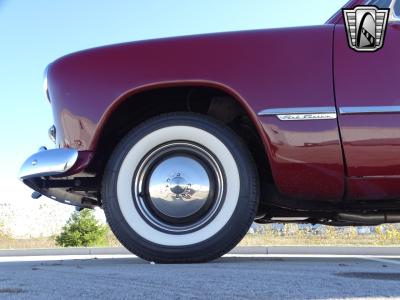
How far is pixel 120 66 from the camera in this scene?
2631mm

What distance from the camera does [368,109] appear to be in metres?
2.39

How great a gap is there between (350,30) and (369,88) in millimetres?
384

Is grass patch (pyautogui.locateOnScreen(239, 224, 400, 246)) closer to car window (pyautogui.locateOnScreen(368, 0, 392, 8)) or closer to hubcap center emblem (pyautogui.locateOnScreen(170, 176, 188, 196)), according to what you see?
car window (pyautogui.locateOnScreen(368, 0, 392, 8))

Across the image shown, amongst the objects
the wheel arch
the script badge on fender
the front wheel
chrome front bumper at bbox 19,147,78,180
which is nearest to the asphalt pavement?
the front wheel

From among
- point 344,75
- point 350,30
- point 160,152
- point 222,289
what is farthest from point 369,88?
point 222,289

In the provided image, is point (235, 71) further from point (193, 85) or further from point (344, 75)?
point (344, 75)

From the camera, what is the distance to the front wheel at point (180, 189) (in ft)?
7.93

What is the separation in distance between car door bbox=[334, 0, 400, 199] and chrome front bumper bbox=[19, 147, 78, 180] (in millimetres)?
1435

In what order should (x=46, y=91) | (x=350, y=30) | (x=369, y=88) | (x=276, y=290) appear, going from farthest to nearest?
1. (x=46, y=91)
2. (x=350, y=30)
3. (x=369, y=88)
4. (x=276, y=290)

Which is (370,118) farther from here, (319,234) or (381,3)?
(319,234)

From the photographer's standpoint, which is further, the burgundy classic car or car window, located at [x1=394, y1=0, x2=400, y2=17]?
car window, located at [x1=394, y1=0, x2=400, y2=17]

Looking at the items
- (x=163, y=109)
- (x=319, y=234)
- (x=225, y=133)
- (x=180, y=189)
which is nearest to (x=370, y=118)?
(x=225, y=133)

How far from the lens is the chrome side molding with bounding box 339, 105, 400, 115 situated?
7.80 ft

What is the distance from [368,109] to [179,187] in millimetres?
1038
